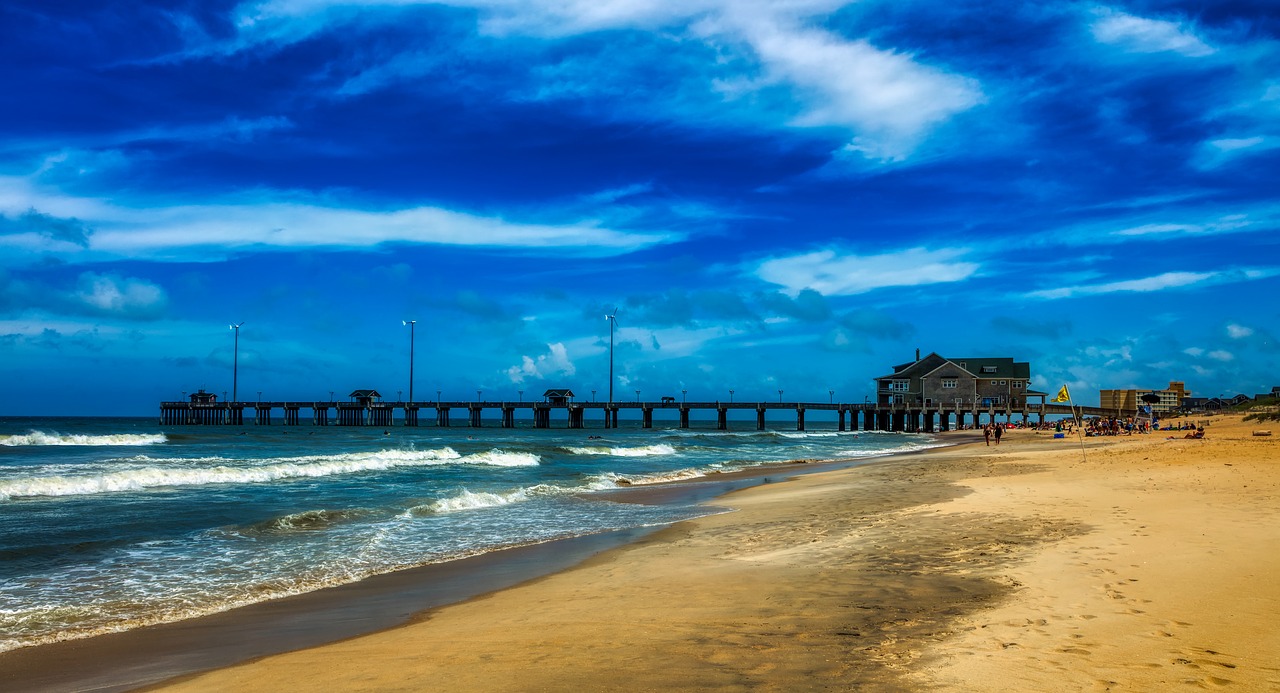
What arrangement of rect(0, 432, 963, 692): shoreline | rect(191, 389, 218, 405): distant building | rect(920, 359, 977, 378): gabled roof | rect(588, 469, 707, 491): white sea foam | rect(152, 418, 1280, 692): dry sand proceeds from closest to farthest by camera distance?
rect(152, 418, 1280, 692): dry sand, rect(0, 432, 963, 692): shoreline, rect(588, 469, 707, 491): white sea foam, rect(920, 359, 977, 378): gabled roof, rect(191, 389, 218, 405): distant building

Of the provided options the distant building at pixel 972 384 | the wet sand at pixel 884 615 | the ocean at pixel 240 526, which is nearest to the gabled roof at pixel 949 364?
the distant building at pixel 972 384

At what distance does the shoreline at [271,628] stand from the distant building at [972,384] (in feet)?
260

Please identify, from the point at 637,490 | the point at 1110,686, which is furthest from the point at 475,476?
the point at 1110,686

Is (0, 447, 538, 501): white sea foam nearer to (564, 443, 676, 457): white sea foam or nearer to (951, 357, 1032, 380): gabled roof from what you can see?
(564, 443, 676, 457): white sea foam

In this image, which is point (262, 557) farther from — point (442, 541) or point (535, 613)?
point (535, 613)

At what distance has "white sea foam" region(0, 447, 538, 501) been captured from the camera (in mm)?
19969

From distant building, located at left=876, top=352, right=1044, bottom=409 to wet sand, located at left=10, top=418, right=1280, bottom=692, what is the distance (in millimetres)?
75539

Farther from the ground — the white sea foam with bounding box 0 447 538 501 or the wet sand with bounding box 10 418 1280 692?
the wet sand with bounding box 10 418 1280 692

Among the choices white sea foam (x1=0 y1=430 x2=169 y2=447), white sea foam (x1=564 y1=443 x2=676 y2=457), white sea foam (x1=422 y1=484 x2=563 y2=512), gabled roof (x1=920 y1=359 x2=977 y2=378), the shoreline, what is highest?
gabled roof (x1=920 y1=359 x2=977 y2=378)

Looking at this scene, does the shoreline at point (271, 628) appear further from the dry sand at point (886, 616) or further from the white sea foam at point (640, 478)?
the white sea foam at point (640, 478)

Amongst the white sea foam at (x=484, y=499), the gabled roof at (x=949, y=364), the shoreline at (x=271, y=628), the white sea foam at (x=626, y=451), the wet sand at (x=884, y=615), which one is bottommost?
the white sea foam at (x=626, y=451)

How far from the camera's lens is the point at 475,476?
2628 cm

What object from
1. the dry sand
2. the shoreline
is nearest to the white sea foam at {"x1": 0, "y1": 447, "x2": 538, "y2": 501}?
the shoreline

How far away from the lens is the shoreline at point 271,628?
238 inches
